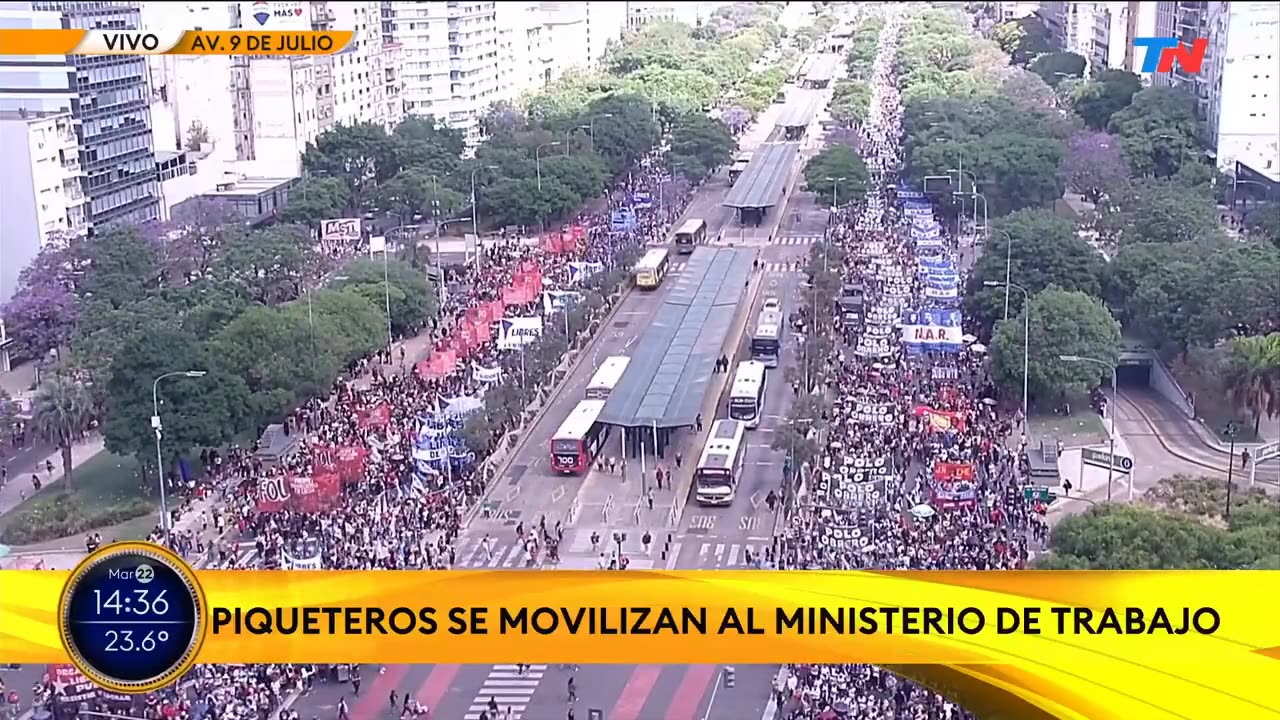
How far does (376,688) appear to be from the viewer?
11.5 meters

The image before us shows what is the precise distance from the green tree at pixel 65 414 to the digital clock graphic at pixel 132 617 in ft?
35.5

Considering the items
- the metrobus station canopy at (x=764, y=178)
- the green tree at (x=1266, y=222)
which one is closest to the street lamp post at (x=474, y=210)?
the metrobus station canopy at (x=764, y=178)

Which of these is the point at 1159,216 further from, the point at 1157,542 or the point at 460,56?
the point at 460,56

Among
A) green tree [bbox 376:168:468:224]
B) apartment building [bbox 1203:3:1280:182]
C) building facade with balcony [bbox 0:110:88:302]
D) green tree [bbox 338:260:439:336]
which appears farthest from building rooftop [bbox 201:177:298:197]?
apartment building [bbox 1203:3:1280:182]

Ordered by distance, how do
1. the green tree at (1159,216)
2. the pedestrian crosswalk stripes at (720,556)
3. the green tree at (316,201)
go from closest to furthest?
the pedestrian crosswalk stripes at (720,556), the green tree at (1159,216), the green tree at (316,201)

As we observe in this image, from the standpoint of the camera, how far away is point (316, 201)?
30.0 metres

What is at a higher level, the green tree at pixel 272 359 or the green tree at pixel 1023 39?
the green tree at pixel 1023 39

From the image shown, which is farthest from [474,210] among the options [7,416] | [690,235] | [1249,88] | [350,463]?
[1249,88]

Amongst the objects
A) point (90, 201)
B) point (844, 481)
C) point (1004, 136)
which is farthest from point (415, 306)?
point (1004, 136)

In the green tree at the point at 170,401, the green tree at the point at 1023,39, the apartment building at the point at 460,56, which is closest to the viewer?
the green tree at the point at 170,401

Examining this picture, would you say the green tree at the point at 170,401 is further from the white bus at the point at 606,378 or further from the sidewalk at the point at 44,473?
the white bus at the point at 606,378

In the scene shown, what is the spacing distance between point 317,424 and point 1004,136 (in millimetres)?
19471

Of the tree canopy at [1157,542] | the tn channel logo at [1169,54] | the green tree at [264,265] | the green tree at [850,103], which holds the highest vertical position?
the tn channel logo at [1169,54]

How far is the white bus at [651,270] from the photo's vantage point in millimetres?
23922
